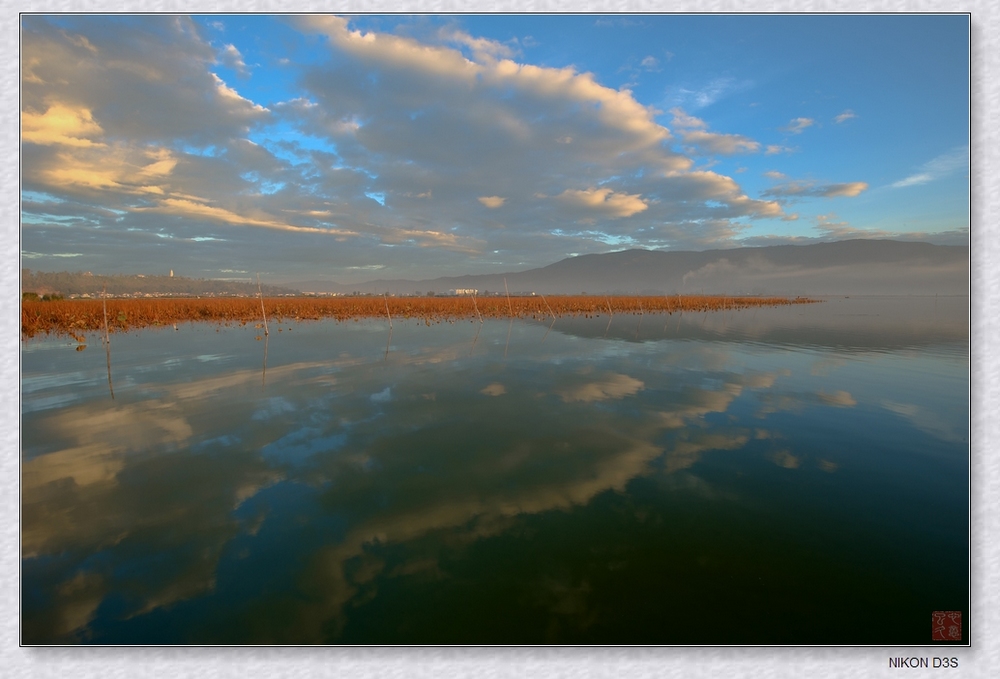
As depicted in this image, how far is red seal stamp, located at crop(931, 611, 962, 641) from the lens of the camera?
3.41m

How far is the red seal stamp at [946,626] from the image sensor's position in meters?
3.41

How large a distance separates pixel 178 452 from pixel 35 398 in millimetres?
5601

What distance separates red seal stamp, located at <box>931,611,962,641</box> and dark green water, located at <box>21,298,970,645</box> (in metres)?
0.13

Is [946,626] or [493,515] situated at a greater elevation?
[493,515]

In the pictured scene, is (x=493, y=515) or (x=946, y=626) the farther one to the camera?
(x=493, y=515)

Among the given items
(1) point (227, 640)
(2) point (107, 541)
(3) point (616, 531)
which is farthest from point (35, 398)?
(3) point (616, 531)

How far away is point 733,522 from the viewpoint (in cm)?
393

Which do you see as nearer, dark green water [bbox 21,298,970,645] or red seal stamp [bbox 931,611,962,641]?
dark green water [bbox 21,298,970,645]

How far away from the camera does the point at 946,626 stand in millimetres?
3482

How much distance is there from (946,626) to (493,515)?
3854mm

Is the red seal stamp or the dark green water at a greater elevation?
the dark green water

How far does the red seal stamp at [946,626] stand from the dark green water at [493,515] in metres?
0.13

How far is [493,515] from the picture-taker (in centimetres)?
404

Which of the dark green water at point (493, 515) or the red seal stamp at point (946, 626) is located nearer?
the dark green water at point (493, 515)
